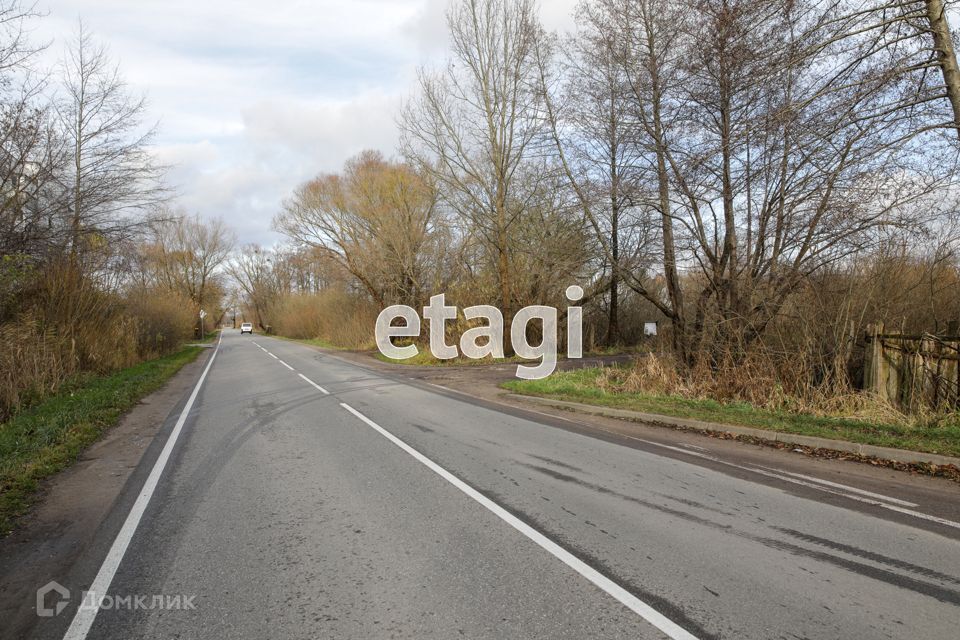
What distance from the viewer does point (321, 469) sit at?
6387mm

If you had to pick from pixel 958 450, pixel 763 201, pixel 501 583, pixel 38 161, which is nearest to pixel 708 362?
pixel 763 201

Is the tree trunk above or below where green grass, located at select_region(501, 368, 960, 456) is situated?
above

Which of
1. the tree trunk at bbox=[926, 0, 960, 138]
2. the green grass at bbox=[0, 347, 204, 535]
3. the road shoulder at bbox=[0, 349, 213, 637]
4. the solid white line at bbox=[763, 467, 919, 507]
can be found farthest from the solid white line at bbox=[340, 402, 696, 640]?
the tree trunk at bbox=[926, 0, 960, 138]

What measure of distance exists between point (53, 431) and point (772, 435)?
11.1 m

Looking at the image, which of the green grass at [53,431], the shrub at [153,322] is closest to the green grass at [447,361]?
the green grass at [53,431]

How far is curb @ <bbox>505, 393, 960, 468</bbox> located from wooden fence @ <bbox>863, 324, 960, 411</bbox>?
97.1 inches

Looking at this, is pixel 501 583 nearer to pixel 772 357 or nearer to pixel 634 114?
pixel 772 357

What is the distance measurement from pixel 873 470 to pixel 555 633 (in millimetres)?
5513

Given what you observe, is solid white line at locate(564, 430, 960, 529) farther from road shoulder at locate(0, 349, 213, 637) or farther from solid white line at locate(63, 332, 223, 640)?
road shoulder at locate(0, 349, 213, 637)

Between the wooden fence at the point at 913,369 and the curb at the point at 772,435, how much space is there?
247cm

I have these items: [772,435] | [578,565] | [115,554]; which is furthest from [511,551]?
[772,435]

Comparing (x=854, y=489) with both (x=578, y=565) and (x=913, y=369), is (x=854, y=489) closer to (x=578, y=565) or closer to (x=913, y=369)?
(x=578, y=565)

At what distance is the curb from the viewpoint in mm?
6477

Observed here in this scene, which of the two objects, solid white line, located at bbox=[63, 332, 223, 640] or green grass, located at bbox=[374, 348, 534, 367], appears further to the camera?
green grass, located at bbox=[374, 348, 534, 367]
